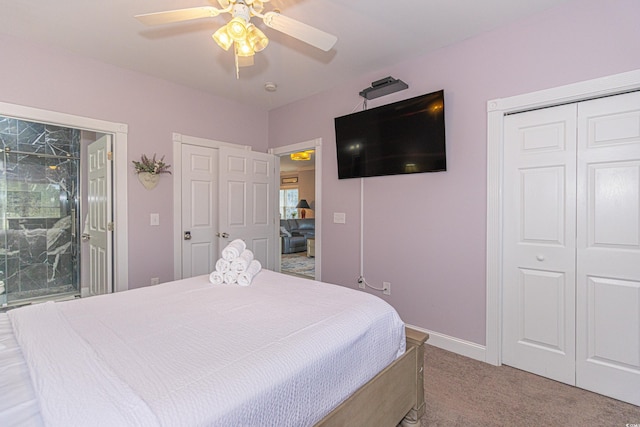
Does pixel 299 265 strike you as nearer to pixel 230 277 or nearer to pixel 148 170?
pixel 148 170

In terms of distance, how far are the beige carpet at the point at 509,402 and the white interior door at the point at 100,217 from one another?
304 centimetres

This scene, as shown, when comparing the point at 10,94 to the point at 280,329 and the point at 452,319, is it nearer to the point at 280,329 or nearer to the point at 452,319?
the point at 280,329

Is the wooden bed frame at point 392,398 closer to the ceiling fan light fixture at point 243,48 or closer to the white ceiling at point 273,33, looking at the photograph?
the ceiling fan light fixture at point 243,48

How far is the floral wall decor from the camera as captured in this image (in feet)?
10.0

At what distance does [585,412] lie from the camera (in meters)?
1.82

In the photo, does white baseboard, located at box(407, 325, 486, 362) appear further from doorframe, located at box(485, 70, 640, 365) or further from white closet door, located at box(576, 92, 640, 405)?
white closet door, located at box(576, 92, 640, 405)

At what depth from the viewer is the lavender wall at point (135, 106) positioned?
247 cm

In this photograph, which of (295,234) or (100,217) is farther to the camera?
(295,234)

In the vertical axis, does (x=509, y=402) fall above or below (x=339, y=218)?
below

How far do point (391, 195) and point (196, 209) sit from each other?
7.20ft

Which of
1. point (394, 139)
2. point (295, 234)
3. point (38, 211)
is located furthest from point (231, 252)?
point (295, 234)

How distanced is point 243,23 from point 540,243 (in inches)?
95.5

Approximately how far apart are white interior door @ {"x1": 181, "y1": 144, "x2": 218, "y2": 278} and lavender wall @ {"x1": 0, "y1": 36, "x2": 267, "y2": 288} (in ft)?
0.55

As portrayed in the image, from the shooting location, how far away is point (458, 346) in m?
2.55
